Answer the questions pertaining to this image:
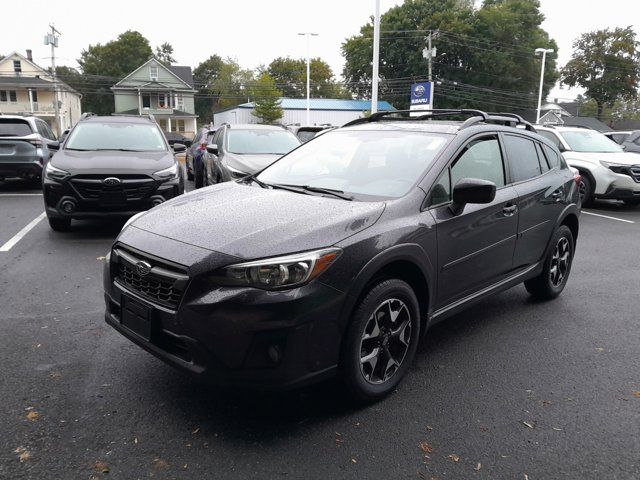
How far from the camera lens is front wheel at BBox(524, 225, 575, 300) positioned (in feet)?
16.5

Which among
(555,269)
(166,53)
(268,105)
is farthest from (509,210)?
(166,53)

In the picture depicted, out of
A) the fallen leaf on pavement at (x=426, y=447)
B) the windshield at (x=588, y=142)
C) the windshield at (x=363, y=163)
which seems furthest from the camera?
the windshield at (x=588, y=142)

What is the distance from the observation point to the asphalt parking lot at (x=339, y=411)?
2641 mm

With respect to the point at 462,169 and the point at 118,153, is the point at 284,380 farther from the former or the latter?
the point at 118,153

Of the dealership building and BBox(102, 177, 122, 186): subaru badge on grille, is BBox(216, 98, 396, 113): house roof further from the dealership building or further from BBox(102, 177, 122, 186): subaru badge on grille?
BBox(102, 177, 122, 186): subaru badge on grille

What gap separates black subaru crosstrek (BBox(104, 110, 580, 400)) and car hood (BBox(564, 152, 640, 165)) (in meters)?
7.91

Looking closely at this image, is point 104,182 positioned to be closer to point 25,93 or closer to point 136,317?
point 136,317

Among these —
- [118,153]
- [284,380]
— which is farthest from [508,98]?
[284,380]

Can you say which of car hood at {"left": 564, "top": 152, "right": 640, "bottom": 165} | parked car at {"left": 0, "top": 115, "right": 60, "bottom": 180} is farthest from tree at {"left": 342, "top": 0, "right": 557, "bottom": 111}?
parked car at {"left": 0, "top": 115, "right": 60, "bottom": 180}

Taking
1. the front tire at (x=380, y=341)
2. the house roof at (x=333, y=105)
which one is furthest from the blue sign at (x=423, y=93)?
the house roof at (x=333, y=105)

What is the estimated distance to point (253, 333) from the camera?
262 cm

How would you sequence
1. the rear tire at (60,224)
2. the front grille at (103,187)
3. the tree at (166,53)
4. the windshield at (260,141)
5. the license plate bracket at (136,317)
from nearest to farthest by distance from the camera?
the license plate bracket at (136,317)
the front grille at (103,187)
the rear tire at (60,224)
the windshield at (260,141)
the tree at (166,53)

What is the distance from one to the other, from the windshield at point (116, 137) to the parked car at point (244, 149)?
43.2 inches

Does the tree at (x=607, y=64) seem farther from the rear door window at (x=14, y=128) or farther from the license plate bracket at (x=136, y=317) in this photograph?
the license plate bracket at (x=136, y=317)
